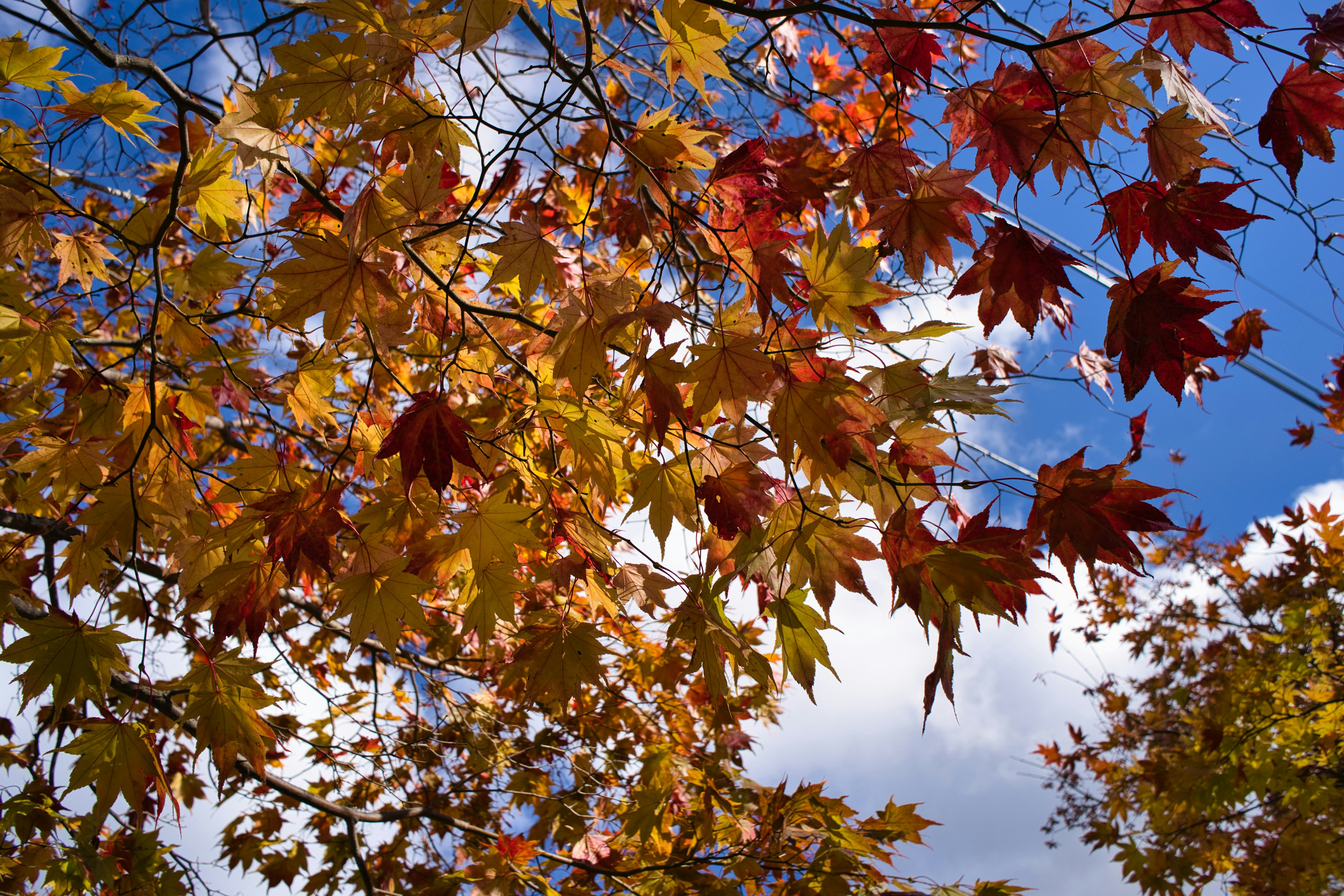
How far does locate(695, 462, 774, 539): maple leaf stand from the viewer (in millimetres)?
1365

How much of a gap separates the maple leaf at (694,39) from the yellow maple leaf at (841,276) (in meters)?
0.54

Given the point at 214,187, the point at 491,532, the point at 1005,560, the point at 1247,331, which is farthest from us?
the point at 1247,331

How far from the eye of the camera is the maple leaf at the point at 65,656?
147cm

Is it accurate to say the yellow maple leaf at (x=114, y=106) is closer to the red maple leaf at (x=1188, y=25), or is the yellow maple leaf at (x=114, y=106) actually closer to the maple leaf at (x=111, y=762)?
the maple leaf at (x=111, y=762)

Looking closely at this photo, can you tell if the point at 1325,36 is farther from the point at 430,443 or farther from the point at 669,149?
the point at 430,443

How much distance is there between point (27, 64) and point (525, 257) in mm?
1470

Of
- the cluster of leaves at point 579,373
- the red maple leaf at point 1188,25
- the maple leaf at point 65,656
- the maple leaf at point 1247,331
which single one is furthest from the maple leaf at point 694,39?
the maple leaf at point 1247,331

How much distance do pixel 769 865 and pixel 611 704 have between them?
1.40 m

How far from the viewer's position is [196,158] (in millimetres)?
2016

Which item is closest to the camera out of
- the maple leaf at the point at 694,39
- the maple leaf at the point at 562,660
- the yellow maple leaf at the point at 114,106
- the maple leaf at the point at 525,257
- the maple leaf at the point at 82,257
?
the maple leaf at the point at 525,257

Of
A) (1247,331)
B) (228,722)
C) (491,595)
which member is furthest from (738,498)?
(1247,331)

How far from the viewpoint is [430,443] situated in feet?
4.01

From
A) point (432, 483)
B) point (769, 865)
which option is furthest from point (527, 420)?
point (769, 865)

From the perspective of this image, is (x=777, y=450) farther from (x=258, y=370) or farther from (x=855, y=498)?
(x=258, y=370)
